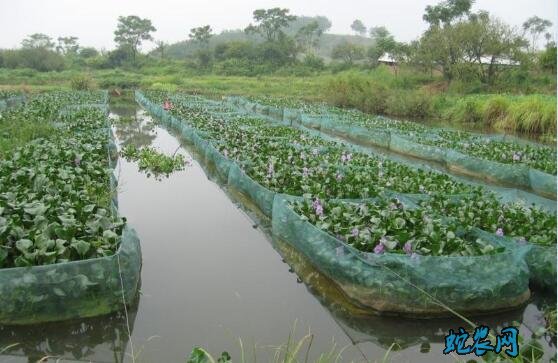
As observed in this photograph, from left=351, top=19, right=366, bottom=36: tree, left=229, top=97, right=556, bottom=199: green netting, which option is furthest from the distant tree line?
left=351, top=19, right=366, bottom=36: tree

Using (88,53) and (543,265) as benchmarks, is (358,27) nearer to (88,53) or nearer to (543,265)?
(88,53)

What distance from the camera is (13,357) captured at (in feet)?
14.9

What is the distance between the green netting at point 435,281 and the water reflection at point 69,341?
7.83 ft

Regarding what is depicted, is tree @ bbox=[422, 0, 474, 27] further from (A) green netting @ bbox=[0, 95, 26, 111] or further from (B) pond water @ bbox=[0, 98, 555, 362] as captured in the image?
(B) pond water @ bbox=[0, 98, 555, 362]

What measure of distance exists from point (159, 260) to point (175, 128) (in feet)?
44.8

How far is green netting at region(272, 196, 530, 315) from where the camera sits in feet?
16.3

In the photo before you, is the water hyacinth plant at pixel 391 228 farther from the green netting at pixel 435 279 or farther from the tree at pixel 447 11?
the tree at pixel 447 11

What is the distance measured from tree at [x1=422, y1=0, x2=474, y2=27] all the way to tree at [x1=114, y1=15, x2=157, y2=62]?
4693 cm

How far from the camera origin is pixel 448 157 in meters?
13.2

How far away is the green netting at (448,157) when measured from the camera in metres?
10.6

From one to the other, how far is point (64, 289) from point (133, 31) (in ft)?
265

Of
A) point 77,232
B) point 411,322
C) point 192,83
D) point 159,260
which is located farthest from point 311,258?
point 192,83

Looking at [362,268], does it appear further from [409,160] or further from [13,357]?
[409,160]

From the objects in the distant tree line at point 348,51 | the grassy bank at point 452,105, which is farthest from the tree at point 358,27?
the grassy bank at point 452,105
